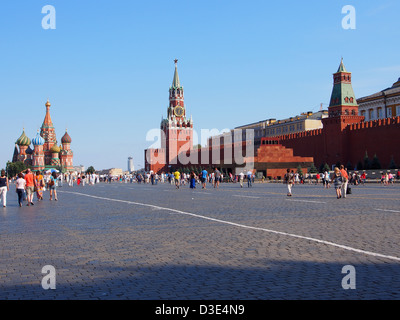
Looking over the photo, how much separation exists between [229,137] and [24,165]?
4770cm

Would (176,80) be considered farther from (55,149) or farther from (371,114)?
(371,114)

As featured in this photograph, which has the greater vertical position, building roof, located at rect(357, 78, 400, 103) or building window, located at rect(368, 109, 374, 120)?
building roof, located at rect(357, 78, 400, 103)

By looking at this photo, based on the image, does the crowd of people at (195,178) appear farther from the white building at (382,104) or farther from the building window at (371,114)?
the building window at (371,114)

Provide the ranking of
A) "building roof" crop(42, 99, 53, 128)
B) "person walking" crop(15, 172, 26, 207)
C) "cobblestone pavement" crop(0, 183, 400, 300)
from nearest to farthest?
1. "cobblestone pavement" crop(0, 183, 400, 300)
2. "person walking" crop(15, 172, 26, 207)
3. "building roof" crop(42, 99, 53, 128)

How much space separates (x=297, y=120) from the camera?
88438mm

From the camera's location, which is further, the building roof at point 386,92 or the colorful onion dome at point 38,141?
the colorful onion dome at point 38,141

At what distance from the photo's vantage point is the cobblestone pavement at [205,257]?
4141mm

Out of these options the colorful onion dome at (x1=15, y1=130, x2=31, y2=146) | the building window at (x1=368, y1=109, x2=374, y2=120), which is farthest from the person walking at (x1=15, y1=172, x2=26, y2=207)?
the colorful onion dome at (x1=15, y1=130, x2=31, y2=146)

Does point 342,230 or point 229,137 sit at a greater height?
point 229,137

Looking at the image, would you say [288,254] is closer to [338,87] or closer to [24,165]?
[338,87]

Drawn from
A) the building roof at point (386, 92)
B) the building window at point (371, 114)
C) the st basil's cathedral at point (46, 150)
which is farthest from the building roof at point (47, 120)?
the building window at point (371, 114)

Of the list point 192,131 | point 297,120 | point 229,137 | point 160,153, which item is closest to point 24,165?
point 160,153

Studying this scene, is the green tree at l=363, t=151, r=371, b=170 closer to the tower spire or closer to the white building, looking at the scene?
the white building

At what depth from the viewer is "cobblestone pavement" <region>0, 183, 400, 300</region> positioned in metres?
4.14
